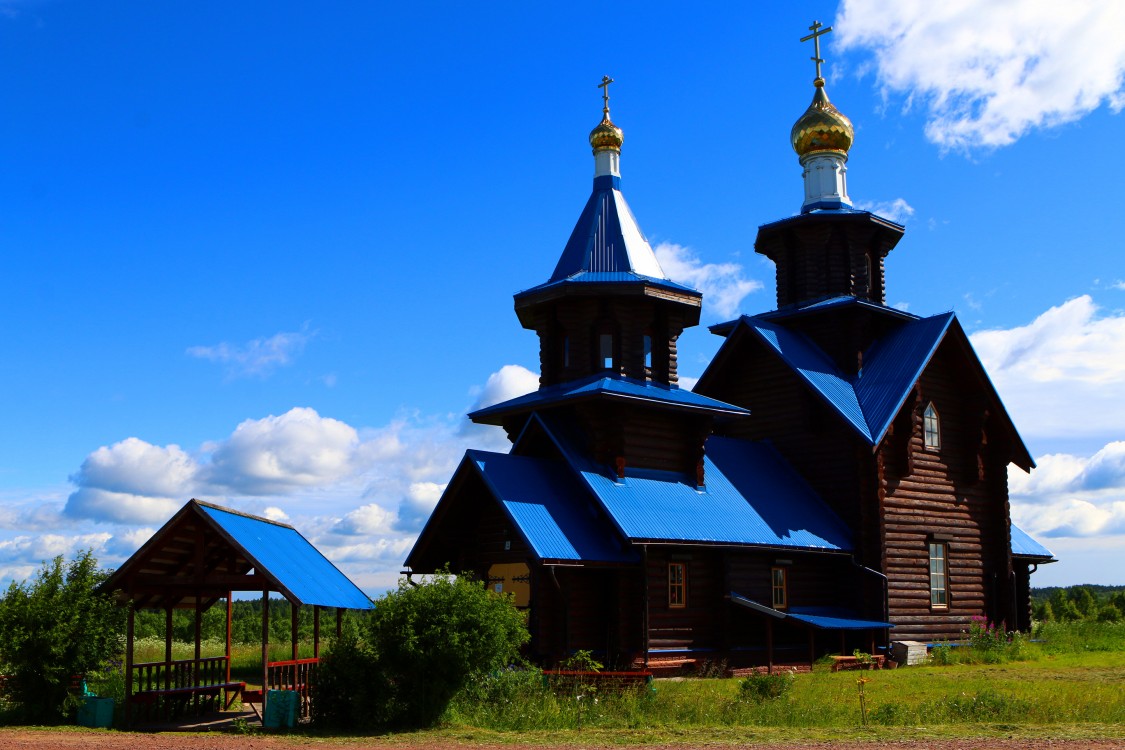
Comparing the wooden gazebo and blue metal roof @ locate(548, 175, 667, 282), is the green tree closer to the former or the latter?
the wooden gazebo

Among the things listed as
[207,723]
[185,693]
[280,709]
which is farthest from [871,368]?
[207,723]

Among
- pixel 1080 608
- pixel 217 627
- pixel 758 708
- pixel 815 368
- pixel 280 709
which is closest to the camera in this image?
pixel 280 709

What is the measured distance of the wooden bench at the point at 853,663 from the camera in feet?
79.0

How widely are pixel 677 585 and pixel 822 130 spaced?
1623 cm

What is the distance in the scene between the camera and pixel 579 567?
2139 centimetres

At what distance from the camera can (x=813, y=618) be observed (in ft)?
78.8

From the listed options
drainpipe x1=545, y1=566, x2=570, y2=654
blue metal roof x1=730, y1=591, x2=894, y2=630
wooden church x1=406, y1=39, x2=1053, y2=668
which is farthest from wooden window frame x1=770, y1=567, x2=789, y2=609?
drainpipe x1=545, y1=566, x2=570, y2=654

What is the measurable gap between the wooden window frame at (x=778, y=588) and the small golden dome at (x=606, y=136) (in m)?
10.4

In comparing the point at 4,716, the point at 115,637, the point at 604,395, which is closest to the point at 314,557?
the point at 115,637

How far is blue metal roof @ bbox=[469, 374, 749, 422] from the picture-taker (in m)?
22.9

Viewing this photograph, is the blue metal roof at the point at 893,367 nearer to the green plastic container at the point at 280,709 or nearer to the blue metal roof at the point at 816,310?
the blue metal roof at the point at 816,310

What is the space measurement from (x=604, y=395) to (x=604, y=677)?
22.8ft

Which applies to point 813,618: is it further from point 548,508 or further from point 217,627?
point 217,627

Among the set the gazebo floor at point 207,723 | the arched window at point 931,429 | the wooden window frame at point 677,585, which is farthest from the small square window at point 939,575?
the gazebo floor at point 207,723
